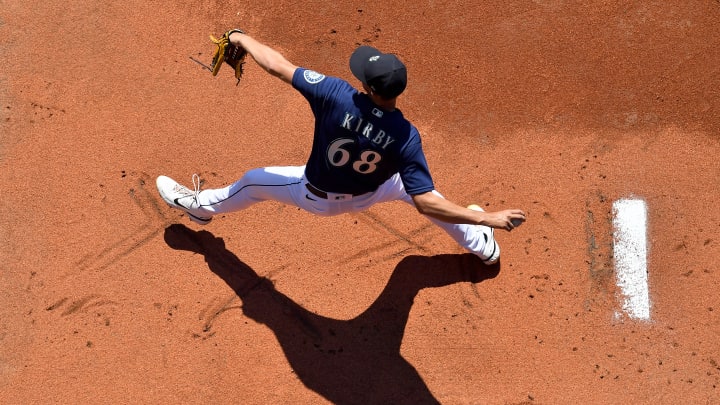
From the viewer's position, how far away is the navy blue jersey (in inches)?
147

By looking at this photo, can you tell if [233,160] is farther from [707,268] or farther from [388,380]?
[707,268]

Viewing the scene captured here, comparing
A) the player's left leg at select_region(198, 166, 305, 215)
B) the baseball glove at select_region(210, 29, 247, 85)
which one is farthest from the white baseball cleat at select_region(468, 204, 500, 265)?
the baseball glove at select_region(210, 29, 247, 85)

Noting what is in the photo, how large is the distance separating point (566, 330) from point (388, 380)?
4.52ft

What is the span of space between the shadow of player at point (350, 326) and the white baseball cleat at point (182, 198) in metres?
0.25

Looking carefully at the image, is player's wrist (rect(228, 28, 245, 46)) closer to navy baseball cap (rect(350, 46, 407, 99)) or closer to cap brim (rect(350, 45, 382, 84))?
cap brim (rect(350, 45, 382, 84))

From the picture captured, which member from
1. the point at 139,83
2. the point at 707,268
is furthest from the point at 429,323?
the point at 139,83

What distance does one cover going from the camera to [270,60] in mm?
4012

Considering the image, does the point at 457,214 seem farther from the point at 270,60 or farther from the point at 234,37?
the point at 234,37

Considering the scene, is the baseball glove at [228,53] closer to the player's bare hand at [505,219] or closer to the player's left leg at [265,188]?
the player's left leg at [265,188]

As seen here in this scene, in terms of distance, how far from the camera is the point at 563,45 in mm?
5844

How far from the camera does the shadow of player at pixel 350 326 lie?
15.8ft

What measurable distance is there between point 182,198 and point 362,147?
1927 millimetres

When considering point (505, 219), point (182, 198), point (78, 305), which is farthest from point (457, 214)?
point (78, 305)

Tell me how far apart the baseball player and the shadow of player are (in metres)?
0.98
